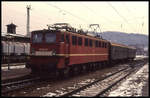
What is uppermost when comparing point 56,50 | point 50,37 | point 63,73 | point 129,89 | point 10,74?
point 50,37

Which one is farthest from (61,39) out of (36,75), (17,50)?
(17,50)

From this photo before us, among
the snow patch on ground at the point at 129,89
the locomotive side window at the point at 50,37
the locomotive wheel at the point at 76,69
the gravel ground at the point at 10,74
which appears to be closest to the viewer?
the snow patch on ground at the point at 129,89

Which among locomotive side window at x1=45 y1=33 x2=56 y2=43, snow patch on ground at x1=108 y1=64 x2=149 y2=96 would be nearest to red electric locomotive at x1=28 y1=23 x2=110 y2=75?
locomotive side window at x1=45 y1=33 x2=56 y2=43

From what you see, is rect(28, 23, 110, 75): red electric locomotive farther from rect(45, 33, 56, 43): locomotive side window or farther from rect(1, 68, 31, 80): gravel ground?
rect(1, 68, 31, 80): gravel ground

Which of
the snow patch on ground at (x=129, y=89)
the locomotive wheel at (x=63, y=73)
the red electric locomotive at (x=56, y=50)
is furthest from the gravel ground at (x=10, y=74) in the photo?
the snow patch on ground at (x=129, y=89)

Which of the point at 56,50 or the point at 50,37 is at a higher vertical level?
the point at 50,37

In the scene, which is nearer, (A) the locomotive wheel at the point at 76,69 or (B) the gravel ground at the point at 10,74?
(B) the gravel ground at the point at 10,74

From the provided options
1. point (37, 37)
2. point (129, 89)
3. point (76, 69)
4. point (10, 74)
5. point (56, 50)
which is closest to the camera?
point (129, 89)

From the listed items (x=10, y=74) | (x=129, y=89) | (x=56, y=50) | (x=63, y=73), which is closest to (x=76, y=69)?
(x=63, y=73)

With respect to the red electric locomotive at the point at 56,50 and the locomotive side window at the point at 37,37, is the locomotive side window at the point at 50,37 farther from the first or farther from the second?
the locomotive side window at the point at 37,37

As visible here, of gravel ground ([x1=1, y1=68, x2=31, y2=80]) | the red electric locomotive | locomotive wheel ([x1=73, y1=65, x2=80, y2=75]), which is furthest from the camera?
locomotive wheel ([x1=73, y1=65, x2=80, y2=75])

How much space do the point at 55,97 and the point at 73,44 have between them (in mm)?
7878

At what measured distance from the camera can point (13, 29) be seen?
57.7 meters

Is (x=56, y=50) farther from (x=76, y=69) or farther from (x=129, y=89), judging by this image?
(x=129, y=89)
